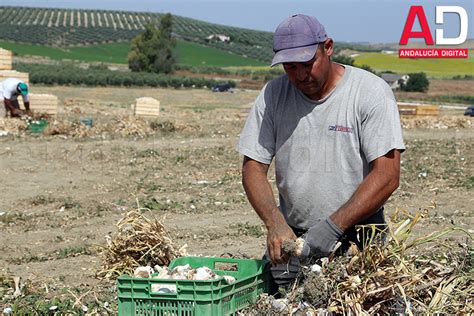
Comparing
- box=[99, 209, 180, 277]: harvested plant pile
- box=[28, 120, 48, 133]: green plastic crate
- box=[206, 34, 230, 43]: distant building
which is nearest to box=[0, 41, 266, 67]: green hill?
box=[206, 34, 230, 43]: distant building

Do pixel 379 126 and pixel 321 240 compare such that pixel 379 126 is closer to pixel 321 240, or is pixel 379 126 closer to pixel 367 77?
pixel 367 77

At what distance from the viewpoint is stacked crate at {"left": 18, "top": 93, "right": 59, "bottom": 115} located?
72.1 ft

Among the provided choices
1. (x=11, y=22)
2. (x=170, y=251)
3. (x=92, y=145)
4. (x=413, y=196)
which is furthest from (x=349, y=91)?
(x=11, y=22)

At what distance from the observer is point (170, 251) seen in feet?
21.6

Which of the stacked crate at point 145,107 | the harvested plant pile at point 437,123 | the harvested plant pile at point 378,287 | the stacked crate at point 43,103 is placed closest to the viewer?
the harvested plant pile at point 378,287

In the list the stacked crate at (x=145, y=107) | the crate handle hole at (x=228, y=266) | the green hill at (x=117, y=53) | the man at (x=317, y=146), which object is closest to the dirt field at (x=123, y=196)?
the man at (x=317, y=146)

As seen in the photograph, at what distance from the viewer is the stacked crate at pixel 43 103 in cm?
2198

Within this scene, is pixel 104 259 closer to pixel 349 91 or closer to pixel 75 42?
pixel 349 91

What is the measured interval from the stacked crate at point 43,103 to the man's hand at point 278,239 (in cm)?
1799

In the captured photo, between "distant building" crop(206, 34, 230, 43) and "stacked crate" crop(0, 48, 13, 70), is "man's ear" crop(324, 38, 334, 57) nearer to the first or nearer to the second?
"stacked crate" crop(0, 48, 13, 70)

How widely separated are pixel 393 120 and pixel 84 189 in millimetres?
8868

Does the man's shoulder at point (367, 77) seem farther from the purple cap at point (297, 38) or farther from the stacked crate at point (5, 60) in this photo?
the stacked crate at point (5, 60)

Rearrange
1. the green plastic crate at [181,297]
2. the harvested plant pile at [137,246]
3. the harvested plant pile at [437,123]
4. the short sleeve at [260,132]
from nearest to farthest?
1. the green plastic crate at [181,297]
2. the short sleeve at [260,132]
3. the harvested plant pile at [137,246]
4. the harvested plant pile at [437,123]

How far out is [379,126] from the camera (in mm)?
4625
